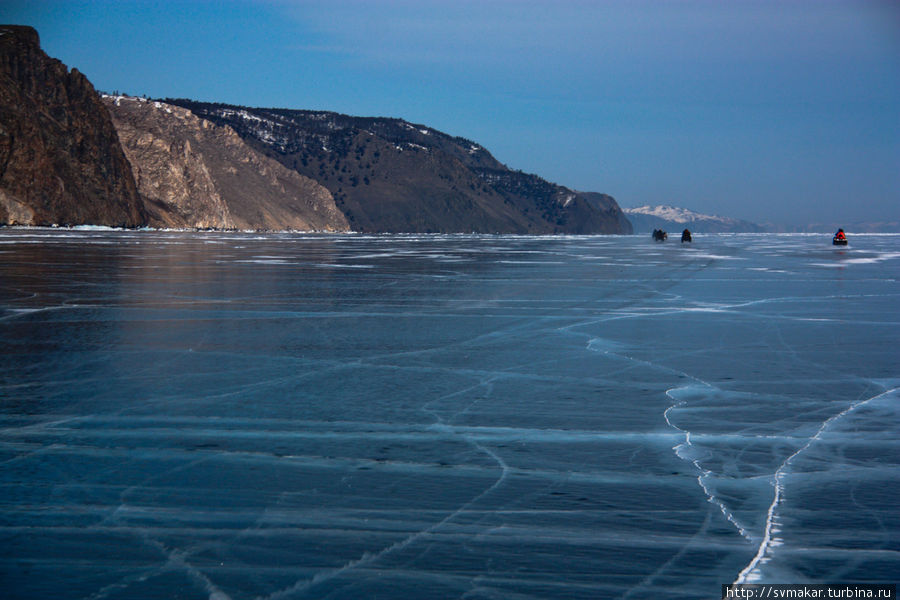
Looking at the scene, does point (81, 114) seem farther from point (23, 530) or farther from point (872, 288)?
point (23, 530)

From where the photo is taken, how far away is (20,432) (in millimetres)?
6621

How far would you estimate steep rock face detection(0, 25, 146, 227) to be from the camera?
3349 inches

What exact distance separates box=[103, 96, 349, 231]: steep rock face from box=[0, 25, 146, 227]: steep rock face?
13394mm

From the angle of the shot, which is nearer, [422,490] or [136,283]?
[422,490]

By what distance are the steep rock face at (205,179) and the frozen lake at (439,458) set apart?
107616 millimetres

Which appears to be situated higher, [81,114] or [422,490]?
[81,114]

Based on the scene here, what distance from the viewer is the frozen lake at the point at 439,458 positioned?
4172 mm

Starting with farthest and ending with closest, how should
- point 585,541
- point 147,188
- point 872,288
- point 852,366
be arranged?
point 147,188
point 872,288
point 852,366
point 585,541

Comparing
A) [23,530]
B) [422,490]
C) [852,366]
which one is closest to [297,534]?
[422,490]

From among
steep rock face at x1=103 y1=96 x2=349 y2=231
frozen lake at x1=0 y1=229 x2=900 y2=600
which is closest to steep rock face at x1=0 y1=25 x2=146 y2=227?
steep rock face at x1=103 y1=96 x2=349 y2=231

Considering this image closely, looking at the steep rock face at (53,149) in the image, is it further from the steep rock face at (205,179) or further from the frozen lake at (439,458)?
the frozen lake at (439,458)

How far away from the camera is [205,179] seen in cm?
12588

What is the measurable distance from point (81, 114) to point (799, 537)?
107 metres

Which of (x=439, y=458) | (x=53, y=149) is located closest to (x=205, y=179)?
(x=53, y=149)
